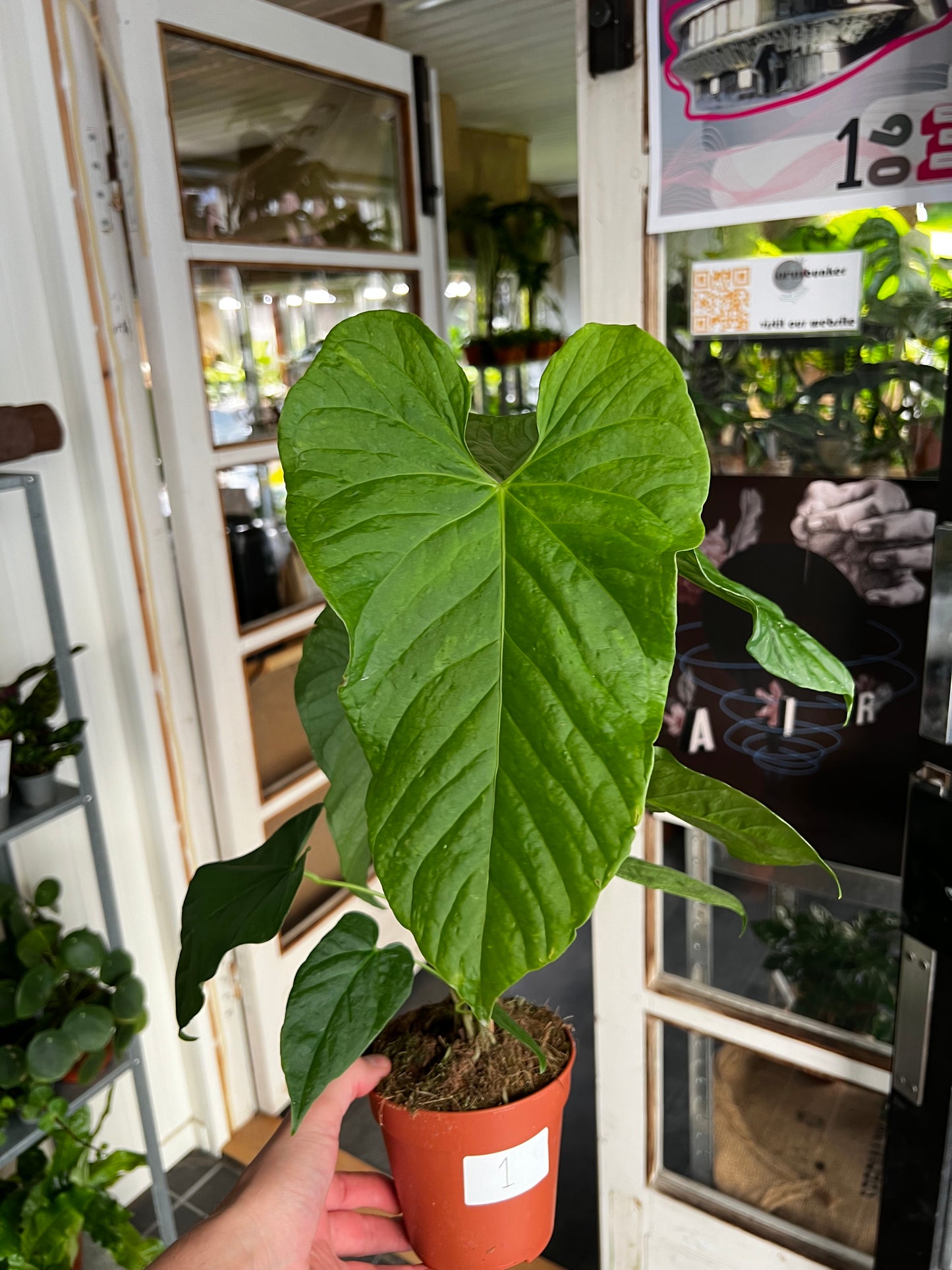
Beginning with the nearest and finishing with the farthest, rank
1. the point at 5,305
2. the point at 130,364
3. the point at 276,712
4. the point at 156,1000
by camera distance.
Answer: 1. the point at 5,305
2. the point at 130,364
3. the point at 156,1000
4. the point at 276,712

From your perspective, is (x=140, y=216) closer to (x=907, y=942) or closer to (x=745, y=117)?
(x=745, y=117)

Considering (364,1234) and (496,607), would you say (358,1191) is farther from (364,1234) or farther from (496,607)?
(496,607)

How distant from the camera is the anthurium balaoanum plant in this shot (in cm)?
48

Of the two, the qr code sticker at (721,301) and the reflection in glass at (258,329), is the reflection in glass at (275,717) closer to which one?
the reflection in glass at (258,329)

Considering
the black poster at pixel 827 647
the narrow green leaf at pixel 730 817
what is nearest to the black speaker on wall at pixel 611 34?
the black poster at pixel 827 647

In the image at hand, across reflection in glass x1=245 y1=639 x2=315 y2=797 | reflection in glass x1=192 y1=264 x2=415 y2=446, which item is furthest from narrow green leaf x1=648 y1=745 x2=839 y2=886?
reflection in glass x1=245 y1=639 x2=315 y2=797

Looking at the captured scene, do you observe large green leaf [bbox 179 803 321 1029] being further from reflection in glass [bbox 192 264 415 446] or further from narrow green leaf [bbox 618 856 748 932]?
reflection in glass [bbox 192 264 415 446]

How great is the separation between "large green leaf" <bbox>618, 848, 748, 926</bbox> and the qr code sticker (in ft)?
2.36

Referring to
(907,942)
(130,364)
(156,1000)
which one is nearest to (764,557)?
(907,942)

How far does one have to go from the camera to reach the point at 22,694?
5.44 feet

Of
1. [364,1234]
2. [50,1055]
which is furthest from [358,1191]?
[50,1055]

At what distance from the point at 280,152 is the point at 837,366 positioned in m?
1.34

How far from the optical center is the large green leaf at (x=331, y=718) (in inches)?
30.1

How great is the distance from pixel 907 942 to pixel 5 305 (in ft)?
5.37
